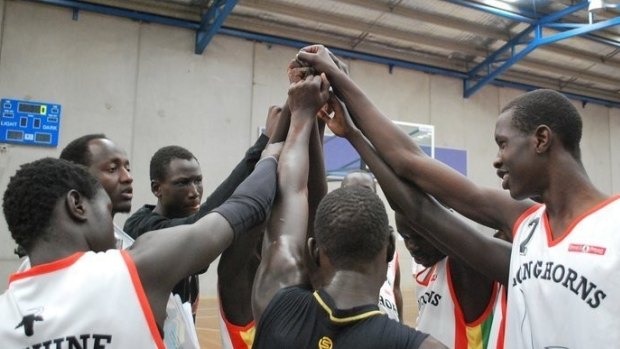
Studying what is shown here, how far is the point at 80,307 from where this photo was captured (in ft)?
4.54

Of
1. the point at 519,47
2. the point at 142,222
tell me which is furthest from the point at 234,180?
the point at 519,47

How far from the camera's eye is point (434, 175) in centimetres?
199

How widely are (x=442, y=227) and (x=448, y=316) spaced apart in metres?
0.87

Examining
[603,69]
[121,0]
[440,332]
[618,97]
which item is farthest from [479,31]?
[440,332]

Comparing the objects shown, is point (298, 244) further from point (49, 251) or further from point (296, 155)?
point (49, 251)

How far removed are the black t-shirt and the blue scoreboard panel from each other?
758cm

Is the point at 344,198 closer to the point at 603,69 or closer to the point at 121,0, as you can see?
the point at 121,0

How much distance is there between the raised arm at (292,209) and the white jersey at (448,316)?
42.6 inches

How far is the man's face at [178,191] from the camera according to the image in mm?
2955

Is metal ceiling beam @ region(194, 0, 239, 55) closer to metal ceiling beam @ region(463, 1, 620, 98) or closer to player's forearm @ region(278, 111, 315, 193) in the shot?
metal ceiling beam @ region(463, 1, 620, 98)

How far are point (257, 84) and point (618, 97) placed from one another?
9478 mm

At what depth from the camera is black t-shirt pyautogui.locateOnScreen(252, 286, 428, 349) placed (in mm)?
1309

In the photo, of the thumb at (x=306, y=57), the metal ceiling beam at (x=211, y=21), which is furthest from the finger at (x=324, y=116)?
the metal ceiling beam at (x=211, y=21)

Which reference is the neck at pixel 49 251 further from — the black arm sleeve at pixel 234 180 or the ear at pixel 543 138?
the ear at pixel 543 138
